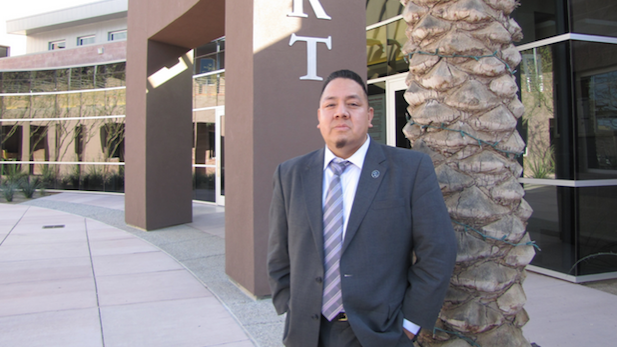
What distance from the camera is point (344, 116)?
1896 mm

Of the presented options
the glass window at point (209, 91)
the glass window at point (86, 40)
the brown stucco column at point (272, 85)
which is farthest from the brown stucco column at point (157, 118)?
the glass window at point (86, 40)

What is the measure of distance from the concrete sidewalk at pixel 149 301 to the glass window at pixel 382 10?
5.10 m

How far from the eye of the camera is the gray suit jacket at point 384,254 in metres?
1.71

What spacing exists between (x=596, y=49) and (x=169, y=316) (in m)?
5.80

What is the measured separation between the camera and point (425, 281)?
1.71 m

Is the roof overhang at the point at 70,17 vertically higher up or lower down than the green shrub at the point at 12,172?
higher up

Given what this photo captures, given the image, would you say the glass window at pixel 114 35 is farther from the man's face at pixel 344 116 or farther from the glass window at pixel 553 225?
the man's face at pixel 344 116

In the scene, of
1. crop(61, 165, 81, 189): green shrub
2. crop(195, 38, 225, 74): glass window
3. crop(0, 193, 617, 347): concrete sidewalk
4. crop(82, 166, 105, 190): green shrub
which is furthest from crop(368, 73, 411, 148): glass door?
crop(61, 165, 81, 189): green shrub

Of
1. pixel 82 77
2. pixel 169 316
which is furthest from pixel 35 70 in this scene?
pixel 169 316

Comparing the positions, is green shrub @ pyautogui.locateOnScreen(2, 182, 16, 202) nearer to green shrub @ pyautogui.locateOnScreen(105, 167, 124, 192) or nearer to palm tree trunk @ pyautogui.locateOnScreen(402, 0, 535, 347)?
green shrub @ pyautogui.locateOnScreen(105, 167, 124, 192)

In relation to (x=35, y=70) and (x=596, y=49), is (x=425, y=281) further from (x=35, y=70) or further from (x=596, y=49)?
(x=35, y=70)

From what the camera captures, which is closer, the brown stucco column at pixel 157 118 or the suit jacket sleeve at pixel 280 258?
the suit jacket sleeve at pixel 280 258

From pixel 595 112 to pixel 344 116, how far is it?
4713 mm

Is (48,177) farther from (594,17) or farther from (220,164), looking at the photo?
(594,17)
